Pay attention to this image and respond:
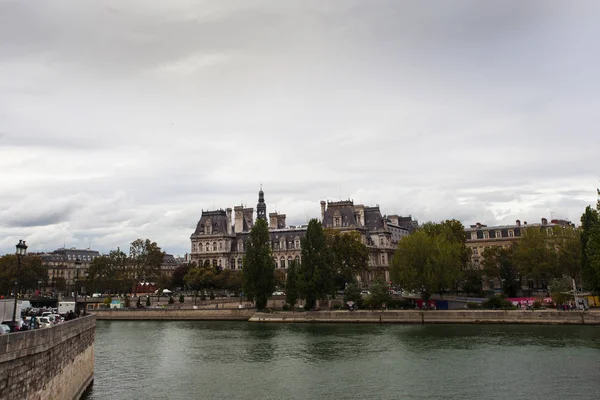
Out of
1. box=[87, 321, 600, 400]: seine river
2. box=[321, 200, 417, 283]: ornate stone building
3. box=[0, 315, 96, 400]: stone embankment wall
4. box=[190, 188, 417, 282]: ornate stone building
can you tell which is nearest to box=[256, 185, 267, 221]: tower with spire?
box=[190, 188, 417, 282]: ornate stone building

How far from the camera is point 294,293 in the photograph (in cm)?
7581

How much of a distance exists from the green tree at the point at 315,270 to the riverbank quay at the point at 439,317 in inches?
110

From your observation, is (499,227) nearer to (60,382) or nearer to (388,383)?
(388,383)

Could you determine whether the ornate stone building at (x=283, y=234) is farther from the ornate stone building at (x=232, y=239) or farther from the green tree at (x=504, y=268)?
the green tree at (x=504, y=268)

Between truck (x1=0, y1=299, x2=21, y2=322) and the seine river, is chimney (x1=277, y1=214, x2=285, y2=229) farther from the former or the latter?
truck (x1=0, y1=299, x2=21, y2=322)

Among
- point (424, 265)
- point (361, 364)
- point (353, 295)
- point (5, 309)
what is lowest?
point (361, 364)

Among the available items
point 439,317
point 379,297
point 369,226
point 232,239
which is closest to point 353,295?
point 379,297

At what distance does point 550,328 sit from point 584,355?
17.9 meters

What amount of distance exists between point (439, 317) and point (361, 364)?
28.7 m

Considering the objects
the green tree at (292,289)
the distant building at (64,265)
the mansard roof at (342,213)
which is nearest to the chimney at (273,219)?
the mansard roof at (342,213)

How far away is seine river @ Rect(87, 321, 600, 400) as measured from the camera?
29.9m

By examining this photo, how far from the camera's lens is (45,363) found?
1923 centimetres

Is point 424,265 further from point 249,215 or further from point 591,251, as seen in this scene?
point 249,215

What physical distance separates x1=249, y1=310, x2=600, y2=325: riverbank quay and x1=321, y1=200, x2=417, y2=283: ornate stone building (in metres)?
48.4
